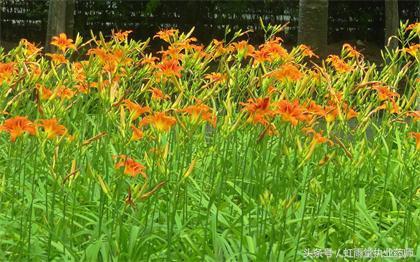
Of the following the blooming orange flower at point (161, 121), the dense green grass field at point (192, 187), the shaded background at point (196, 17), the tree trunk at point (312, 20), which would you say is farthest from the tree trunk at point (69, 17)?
the blooming orange flower at point (161, 121)

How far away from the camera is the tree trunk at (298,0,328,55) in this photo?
837 centimetres

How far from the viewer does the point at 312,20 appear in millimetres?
8406

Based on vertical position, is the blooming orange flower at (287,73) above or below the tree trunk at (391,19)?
below

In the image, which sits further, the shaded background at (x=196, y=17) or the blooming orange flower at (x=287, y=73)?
the shaded background at (x=196, y=17)

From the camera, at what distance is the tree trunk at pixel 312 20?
8367 mm

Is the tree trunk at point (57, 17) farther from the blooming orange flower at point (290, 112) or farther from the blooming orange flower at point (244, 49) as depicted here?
the blooming orange flower at point (290, 112)

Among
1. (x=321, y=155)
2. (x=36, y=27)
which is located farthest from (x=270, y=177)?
(x=36, y=27)

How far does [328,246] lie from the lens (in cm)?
314

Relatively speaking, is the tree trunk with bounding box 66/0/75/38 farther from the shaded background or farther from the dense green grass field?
the dense green grass field

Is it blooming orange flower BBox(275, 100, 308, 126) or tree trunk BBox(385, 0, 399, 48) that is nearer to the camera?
blooming orange flower BBox(275, 100, 308, 126)

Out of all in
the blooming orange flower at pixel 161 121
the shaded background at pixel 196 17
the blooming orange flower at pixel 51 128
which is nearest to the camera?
the blooming orange flower at pixel 51 128

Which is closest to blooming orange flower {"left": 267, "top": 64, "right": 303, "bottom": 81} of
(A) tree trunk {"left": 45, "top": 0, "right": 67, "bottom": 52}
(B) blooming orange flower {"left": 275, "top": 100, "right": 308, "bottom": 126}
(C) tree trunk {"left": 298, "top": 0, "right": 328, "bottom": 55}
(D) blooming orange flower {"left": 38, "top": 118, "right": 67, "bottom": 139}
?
(B) blooming orange flower {"left": 275, "top": 100, "right": 308, "bottom": 126}

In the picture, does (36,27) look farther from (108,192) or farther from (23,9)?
(108,192)

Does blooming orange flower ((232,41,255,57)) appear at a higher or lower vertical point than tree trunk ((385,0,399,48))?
lower
